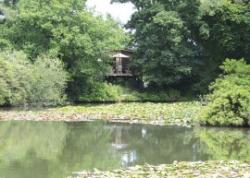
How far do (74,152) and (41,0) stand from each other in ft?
90.7

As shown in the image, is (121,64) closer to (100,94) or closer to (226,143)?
(100,94)

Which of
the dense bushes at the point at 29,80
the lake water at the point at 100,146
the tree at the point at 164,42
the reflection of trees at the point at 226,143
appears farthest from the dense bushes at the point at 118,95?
the reflection of trees at the point at 226,143

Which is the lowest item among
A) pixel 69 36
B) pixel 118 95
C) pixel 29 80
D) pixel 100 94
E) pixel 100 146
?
pixel 100 146

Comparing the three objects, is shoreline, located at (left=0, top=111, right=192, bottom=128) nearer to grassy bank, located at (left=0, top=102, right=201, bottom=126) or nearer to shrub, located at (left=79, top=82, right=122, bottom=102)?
grassy bank, located at (left=0, top=102, right=201, bottom=126)

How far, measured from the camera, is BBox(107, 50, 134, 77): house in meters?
47.8

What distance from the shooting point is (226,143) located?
16.8 meters

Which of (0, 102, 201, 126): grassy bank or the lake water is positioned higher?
(0, 102, 201, 126): grassy bank

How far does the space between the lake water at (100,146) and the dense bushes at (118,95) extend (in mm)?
18581

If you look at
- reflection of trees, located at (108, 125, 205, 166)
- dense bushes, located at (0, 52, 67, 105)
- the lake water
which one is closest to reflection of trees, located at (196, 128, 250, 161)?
the lake water

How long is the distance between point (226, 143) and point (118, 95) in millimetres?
26379

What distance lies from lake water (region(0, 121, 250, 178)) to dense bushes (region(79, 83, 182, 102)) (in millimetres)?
18581

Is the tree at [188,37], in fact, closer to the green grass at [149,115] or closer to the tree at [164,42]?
the tree at [164,42]

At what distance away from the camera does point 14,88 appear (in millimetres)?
32125

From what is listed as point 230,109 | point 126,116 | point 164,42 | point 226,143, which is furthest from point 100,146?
point 164,42
